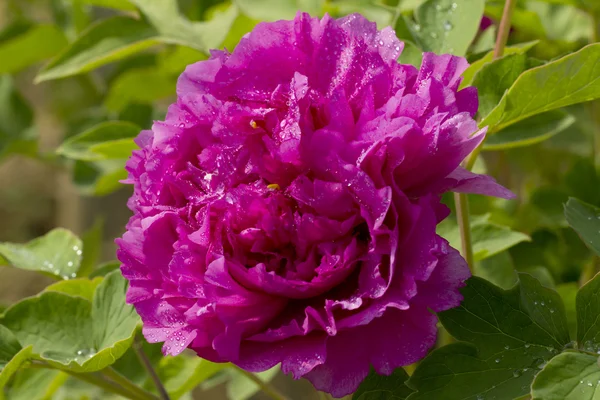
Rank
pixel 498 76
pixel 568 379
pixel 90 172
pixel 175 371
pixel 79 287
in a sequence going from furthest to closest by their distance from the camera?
pixel 90 172, pixel 175 371, pixel 79 287, pixel 498 76, pixel 568 379

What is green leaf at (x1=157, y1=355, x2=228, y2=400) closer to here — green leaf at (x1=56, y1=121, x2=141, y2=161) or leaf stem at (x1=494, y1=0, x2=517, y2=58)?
green leaf at (x1=56, y1=121, x2=141, y2=161)

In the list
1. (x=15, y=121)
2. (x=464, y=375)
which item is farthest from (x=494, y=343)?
(x=15, y=121)

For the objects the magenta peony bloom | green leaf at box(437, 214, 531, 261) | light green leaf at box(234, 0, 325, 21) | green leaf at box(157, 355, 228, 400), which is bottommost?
green leaf at box(157, 355, 228, 400)

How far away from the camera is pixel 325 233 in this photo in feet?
1.34

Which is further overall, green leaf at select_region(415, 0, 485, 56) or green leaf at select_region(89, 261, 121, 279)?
green leaf at select_region(89, 261, 121, 279)

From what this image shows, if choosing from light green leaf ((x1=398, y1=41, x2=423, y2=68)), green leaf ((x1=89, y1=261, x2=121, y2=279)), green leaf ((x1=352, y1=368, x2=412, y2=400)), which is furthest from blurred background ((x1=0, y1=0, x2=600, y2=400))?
green leaf ((x1=352, y1=368, x2=412, y2=400))

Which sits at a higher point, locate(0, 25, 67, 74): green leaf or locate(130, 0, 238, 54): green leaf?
locate(130, 0, 238, 54): green leaf

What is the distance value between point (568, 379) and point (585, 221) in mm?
131

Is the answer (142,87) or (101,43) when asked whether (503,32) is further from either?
(142,87)

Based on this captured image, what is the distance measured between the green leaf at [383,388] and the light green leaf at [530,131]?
23cm

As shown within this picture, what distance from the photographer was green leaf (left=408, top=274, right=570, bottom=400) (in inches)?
17.0

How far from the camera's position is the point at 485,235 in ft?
2.17

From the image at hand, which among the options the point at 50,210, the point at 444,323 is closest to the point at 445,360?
the point at 444,323

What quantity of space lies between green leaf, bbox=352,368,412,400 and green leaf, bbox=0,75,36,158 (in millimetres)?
762
